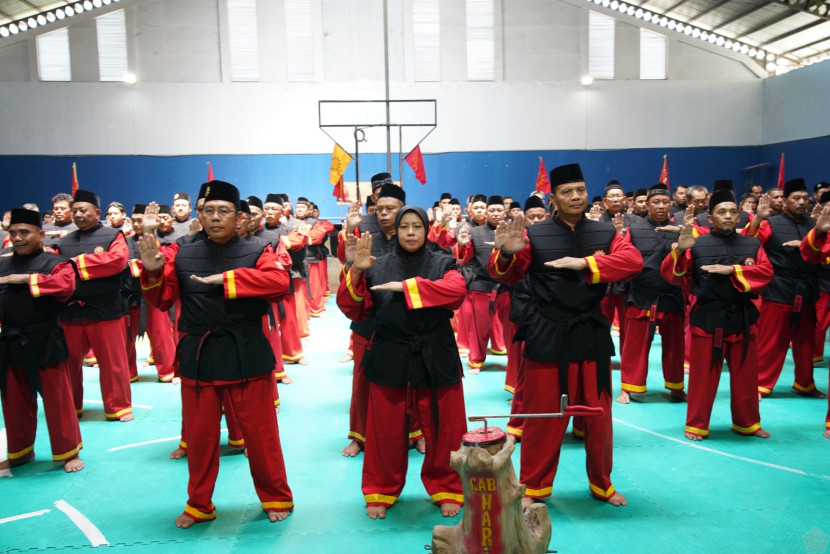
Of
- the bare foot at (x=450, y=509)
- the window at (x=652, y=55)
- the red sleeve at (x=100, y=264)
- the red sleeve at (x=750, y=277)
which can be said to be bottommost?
the bare foot at (x=450, y=509)

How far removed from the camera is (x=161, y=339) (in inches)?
275

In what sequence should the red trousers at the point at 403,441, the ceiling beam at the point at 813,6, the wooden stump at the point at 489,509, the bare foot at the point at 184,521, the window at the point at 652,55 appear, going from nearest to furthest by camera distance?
1. the wooden stump at the point at 489,509
2. the bare foot at the point at 184,521
3. the red trousers at the point at 403,441
4. the ceiling beam at the point at 813,6
5. the window at the point at 652,55

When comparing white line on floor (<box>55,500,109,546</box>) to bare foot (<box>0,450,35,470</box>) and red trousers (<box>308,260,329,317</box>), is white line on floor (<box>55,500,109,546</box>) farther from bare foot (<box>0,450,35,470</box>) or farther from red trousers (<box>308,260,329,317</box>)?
red trousers (<box>308,260,329,317</box>)

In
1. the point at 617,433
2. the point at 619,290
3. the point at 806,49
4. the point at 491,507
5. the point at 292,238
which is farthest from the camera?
the point at 806,49

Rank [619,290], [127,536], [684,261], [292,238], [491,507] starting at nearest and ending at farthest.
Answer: [491,507] < [127,536] < [684,261] < [619,290] < [292,238]

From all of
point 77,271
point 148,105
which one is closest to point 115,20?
point 148,105

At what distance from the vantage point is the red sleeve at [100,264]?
207 inches

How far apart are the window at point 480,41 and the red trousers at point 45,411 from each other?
13.5m

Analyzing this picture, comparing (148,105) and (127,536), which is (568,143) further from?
(127,536)

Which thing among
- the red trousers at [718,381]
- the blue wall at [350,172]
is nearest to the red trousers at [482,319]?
the red trousers at [718,381]

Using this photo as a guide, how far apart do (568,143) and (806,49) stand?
234 inches

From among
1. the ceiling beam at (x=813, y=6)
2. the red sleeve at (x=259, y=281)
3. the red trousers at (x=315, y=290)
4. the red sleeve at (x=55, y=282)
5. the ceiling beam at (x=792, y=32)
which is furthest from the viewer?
the ceiling beam at (x=792, y=32)

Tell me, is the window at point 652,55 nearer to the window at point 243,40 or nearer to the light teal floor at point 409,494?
the window at point 243,40

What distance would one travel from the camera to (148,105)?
15.9m
